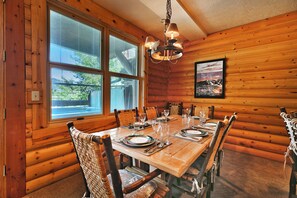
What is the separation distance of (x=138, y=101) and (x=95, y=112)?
1.16 metres

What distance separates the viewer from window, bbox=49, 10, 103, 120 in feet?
6.75

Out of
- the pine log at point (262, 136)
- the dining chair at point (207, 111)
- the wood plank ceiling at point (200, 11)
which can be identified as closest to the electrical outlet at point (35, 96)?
the wood plank ceiling at point (200, 11)

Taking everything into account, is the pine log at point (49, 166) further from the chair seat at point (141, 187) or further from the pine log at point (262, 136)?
the pine log at point (262, 136)

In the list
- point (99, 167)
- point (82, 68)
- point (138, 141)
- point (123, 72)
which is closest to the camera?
point (99, 167)

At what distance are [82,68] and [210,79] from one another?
9.33ft

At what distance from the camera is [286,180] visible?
206 cm

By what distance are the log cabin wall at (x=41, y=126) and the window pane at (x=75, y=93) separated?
16 cm

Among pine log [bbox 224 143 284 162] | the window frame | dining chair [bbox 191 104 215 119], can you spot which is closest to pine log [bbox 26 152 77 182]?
the window frame

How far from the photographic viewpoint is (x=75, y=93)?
7.59 feet

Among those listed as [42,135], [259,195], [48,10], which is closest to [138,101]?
[42,135]

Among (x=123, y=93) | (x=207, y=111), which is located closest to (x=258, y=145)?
(x=207, y=111)

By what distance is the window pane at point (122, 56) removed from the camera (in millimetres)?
2869

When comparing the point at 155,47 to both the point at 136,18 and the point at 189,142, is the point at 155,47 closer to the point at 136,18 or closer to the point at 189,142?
the point at 189,142

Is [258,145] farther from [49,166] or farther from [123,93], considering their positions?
[49,166]
